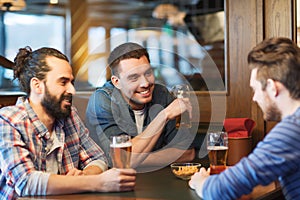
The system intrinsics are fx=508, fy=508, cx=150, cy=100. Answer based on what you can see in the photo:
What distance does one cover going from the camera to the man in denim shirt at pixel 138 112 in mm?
2387

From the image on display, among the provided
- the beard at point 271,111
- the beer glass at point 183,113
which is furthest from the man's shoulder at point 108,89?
the beard at point 271,111

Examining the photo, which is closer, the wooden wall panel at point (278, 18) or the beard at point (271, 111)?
the beard at point (271, 111)

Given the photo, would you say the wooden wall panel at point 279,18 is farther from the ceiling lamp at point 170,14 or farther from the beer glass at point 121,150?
the ceiling lamp at point 170,14

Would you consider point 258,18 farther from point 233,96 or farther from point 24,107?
point 24,107

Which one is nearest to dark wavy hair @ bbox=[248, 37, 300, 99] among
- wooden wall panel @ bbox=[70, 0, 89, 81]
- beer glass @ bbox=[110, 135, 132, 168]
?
beer glass @ bbox=[110, 135, 132, 168]

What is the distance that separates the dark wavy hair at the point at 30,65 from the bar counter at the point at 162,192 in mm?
553

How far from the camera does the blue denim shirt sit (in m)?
2.46

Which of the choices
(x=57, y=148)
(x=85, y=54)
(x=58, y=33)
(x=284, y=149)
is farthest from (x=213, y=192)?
(x=58, y=33)

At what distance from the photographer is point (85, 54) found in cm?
477

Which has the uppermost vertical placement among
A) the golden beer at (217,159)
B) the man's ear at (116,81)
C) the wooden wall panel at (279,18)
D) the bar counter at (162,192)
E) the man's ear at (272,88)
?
the wooden wall panel at (279,18)

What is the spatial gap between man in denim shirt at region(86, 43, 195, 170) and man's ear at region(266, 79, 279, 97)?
2.68 ft

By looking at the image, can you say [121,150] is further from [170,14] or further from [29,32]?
[170,14]

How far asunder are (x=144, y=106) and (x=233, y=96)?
1.83 ft

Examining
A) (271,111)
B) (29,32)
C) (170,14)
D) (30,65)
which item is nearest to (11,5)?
(29,32)
